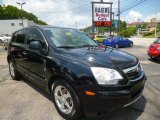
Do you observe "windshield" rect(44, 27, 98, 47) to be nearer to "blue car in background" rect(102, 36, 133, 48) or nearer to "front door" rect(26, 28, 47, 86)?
"front door" rect(26, 28, 47, 86)

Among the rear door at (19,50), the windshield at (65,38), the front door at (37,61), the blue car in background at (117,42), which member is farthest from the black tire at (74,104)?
the blue car in background at (117,42)

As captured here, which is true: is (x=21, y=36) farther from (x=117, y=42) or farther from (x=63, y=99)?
(x=117, y=42)

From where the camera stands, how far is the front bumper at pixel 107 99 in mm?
2896

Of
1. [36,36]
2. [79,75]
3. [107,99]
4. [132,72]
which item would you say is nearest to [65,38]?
[36,36]

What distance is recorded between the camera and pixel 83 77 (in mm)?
3014

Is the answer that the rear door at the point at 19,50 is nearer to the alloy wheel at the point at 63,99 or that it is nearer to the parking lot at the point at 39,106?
the parking lot at the point at 39,106

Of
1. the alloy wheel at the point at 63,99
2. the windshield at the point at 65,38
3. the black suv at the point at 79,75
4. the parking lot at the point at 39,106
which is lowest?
the parking lot at the point at 39,106

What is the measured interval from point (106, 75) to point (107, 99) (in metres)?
0.36

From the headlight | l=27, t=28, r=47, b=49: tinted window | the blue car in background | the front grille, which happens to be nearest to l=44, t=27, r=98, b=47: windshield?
l=27, t=28, r=47, b=49: tinted window

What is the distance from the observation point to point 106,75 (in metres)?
2.97

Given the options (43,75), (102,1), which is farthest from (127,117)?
(102,1)

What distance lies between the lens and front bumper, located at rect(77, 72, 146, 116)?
114 inches

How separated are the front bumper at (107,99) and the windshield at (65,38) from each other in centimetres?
149

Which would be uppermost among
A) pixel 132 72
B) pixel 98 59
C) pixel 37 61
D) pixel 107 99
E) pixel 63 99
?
pixel 98 59
